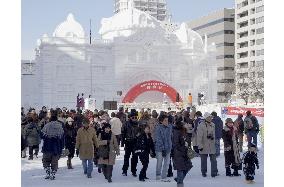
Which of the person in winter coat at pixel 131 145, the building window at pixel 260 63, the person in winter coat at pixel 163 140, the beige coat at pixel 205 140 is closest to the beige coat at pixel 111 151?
the person in winter coat at pixel 131 145

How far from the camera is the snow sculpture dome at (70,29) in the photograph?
200ft

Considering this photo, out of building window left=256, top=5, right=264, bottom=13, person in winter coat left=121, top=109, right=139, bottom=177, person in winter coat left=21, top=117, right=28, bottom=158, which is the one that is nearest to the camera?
person in winter coat left=121, top=109, right=139, bottom=177

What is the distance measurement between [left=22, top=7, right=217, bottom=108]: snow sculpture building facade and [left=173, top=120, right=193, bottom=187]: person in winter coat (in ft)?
148

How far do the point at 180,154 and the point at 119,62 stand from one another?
50002mm

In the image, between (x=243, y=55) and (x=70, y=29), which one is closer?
(x=70, y=29)

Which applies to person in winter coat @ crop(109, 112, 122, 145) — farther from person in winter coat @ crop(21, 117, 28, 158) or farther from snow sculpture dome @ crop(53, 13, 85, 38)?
snow sculpture dome @ crop(53, 13, 85, 38)

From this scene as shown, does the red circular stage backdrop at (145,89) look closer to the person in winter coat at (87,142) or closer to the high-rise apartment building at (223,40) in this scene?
the high-rise apartment building at (223,40)

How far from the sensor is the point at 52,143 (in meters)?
12.1

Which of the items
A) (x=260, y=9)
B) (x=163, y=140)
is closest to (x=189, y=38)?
(x=260, y=9)

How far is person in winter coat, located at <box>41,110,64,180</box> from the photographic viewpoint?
12039 mm

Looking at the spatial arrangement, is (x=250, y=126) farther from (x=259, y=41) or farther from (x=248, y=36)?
(x=248, y=36)

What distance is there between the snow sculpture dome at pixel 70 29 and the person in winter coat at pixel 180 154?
50.7 m

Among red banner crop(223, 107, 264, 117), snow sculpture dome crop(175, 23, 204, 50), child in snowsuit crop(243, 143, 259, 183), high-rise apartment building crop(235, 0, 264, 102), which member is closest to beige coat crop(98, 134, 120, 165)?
child in snowsuit crop(243, 143, 259, 183)
